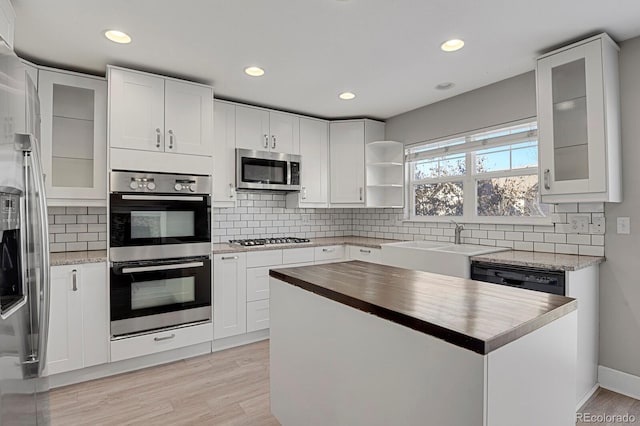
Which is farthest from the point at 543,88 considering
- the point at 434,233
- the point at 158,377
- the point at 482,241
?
the point at 158,377

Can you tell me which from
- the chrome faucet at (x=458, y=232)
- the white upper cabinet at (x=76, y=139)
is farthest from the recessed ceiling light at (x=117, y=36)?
the chrome faucet at (x=458, y=232)

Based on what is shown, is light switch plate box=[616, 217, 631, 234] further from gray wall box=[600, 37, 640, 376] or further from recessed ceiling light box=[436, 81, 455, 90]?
recessed ceiling light box=[436, 81, 455, 90]

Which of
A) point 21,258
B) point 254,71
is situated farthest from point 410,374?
point 254,71

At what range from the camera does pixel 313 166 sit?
4.23 metres

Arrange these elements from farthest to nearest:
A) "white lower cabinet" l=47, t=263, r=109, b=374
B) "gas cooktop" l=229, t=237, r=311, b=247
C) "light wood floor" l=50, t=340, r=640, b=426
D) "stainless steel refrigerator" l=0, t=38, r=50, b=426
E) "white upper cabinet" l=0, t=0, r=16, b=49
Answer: "gas cooktop" l=229, t=237, r=311, b=247 < "white lower cabinet" l=47, t=263, r=109, b=374 < "light wood floor" l=50, t=340, r=640, b=426 < "white upper cabinet" l=0, t=0, r=16, b=49 < "stainless steel refrigerator" l=0, t=38, r=50, b=426

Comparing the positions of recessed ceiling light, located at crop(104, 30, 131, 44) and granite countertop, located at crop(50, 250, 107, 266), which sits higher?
recessed ceiling light, located at crop(104, 30, 131, 44)

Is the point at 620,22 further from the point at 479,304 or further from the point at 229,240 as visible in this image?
the point at 229,240

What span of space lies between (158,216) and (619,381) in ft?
12.2

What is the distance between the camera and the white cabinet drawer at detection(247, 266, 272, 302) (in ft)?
11.3

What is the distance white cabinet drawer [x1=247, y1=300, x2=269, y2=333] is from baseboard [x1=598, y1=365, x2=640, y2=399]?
281 cm

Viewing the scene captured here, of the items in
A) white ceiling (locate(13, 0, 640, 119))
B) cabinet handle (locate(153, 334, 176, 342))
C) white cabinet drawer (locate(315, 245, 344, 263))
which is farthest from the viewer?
white cabinet drawer (locate(315, 245, 344, 263))

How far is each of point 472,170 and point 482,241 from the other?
73 centimetres

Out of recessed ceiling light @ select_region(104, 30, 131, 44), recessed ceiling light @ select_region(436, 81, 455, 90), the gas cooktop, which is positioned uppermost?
recessed ceiling light @ select_region(104, 30, 131, 44)

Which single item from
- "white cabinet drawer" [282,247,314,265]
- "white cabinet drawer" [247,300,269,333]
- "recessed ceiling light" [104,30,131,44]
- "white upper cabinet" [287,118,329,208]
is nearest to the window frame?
"white upper cabinet" [287,118,329,208]
